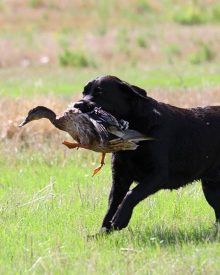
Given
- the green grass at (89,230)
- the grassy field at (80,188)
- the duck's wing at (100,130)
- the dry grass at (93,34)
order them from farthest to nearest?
the dry grass at (93,34) → the duck's wing at (100,130) → the grassy field at (80,188) → the green grass at (89,230)

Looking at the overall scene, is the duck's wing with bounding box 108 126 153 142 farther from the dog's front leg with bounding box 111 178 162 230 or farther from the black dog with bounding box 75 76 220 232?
the dog's front leg with bounding box 111 178 162 230

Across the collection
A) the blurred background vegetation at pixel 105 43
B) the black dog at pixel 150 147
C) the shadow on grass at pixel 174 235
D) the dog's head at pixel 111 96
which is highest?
the blurred background vegetation at pixel 105 43

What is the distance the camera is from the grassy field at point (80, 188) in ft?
23.2

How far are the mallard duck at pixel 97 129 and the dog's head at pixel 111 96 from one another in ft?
0.42

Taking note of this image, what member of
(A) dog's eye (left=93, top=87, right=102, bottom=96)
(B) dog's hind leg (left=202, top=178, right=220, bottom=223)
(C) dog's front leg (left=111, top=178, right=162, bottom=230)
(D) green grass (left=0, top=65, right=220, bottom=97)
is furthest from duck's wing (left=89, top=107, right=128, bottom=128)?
(D) green grass (left=0, top=65, right=220, bottom=97)

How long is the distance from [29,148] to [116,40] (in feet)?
66.4

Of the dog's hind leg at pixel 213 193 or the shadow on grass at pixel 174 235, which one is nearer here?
the shadow on grass at pixel 174 235

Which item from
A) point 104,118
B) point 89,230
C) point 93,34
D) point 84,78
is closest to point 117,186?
point 89,230

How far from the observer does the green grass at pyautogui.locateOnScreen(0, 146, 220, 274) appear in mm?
6859

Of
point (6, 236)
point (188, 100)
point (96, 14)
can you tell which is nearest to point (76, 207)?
point (6, 236)

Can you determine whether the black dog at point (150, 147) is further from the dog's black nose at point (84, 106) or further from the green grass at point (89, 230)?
the green grass at point (89, 230)

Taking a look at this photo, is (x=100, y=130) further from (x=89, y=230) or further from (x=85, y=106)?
(x=89, y=230)

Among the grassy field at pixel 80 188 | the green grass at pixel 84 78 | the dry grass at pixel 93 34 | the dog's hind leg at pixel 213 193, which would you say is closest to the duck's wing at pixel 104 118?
the grassy field at pixel 80 188

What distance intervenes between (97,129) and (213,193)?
1689 mm
